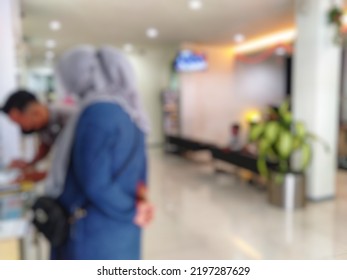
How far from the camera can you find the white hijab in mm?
1304

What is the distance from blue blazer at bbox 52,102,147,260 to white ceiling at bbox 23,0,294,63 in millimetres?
3257

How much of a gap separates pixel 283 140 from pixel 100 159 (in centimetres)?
307

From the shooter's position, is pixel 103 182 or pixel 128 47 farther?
pixel 128 47

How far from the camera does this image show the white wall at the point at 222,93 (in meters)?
8.91

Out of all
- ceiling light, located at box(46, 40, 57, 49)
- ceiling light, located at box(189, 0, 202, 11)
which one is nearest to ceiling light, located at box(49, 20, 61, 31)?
ceiling light, located at box(46, 40, 57, 49)

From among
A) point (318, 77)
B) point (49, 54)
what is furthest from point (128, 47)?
point (318, 77)

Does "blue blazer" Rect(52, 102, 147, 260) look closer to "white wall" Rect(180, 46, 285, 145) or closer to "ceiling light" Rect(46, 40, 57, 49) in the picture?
"ceiling light" Rect(46, 40, 57, 49)

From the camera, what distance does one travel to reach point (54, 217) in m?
1.25

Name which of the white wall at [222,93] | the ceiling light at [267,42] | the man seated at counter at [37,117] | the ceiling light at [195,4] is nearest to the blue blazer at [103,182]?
the man seated at counter at [37,117]

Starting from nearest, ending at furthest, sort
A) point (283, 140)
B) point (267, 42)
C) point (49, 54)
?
point (283, 140)
point (267, 42)
point (49, 54)

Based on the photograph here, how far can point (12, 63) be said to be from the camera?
3.22 m

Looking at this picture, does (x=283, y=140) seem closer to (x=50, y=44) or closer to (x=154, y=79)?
(x=50, y=44)

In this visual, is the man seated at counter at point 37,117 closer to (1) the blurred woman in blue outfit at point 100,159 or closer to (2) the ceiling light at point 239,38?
(1) the blurred woman in blue outfit at point 100,159

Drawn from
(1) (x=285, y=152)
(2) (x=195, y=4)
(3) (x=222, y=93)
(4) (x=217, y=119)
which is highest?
(2) (x=195, y=4)
